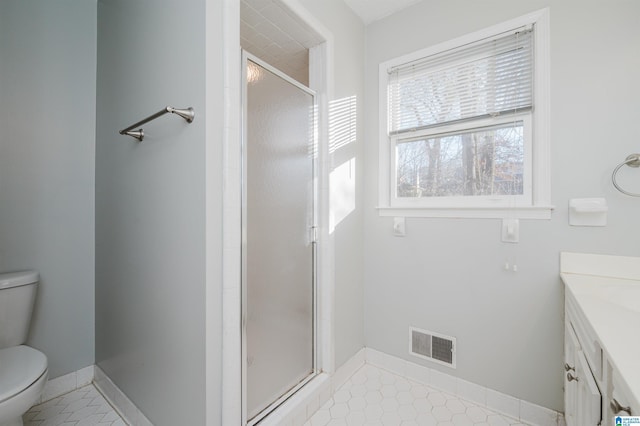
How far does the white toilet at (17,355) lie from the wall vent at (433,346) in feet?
6.57

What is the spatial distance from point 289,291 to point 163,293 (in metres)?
0.64

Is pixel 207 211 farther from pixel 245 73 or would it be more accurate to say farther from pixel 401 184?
pixel 401 184

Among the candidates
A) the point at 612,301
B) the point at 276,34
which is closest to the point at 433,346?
the point at 612,301

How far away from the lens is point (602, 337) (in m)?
0.77

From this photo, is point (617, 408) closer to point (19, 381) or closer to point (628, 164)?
point (628, 164)

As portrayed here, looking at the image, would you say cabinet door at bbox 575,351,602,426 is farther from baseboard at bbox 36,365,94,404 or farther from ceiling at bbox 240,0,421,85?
baseboard at bbox 36,365,94,404

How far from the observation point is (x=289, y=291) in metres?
1.64

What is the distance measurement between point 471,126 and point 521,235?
2.31ft

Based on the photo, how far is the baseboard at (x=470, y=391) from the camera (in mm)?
1537

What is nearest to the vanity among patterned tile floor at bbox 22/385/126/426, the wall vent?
the wall vent

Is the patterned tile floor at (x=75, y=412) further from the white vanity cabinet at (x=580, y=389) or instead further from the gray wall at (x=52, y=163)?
the white vanity cabinet at (x=580, y=389)

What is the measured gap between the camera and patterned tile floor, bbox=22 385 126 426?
1566 millimetres

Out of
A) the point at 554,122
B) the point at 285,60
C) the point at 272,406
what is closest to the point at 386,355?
the point at 272,406

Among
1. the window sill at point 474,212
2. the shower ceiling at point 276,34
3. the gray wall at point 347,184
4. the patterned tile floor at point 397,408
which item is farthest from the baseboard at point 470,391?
the shower ceiling at point 276,34
